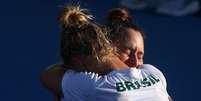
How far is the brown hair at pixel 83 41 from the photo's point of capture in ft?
9.07

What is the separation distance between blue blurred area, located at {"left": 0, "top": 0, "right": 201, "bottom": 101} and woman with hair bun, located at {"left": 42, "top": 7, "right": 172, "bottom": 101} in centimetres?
286

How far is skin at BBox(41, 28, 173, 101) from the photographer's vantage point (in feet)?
9.40

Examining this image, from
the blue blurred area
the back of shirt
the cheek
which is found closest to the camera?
the back of shirt

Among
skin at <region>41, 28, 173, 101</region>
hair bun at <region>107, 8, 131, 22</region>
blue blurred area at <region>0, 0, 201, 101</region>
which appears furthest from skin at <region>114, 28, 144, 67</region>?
blue blurred area at <region>0, 0, 201, 101</region>

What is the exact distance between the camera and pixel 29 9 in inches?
324

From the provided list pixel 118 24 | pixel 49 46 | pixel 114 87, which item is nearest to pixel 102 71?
pixel 114 87

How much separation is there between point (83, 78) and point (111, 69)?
0.35 feet

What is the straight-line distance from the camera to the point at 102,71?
282cm

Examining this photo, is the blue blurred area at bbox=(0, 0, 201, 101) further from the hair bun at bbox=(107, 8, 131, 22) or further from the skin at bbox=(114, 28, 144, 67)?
the skin at bbox=(114, 28, 144, 67)

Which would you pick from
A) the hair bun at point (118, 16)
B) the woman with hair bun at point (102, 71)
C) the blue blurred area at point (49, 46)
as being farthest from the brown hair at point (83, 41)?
the blue blurred area at point (49, 46)

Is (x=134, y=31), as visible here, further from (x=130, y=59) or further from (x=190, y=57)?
(x=190, y=57)

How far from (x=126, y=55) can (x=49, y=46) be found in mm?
4055

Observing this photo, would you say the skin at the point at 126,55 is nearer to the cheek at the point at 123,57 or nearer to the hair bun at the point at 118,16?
the cheek at the point at 123,57

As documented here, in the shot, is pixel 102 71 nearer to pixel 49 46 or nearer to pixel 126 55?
pixel 126 55
